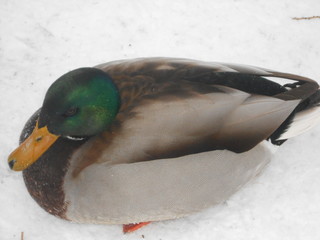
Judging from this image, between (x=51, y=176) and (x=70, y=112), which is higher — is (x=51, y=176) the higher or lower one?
the lower one

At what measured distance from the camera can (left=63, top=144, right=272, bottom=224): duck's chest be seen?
9.10 feet

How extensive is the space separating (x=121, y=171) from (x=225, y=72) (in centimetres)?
90

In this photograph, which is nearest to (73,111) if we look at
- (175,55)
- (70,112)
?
(70,112)

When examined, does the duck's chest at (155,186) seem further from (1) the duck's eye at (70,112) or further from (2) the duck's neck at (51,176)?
(1) the duck's eye at (70,112)

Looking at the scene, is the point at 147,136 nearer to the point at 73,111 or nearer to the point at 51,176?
the point at 73,111

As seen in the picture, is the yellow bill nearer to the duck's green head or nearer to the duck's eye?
the duck's green head

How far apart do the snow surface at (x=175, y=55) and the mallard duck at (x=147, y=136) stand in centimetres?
28

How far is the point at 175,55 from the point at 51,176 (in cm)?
177

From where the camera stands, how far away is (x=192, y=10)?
14.7 feet

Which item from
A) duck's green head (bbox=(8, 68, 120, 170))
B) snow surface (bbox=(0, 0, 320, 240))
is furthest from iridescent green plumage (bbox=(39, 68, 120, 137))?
snow surface (bbox=(0, 0, 320, 240))

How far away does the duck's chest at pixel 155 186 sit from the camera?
2.77 metres

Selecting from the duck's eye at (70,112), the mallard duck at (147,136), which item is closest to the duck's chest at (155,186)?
the mallard duck at (147,136)

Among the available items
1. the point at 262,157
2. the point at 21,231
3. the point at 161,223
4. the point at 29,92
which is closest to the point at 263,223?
the point at 262,157

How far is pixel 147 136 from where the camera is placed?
2.66 meters
